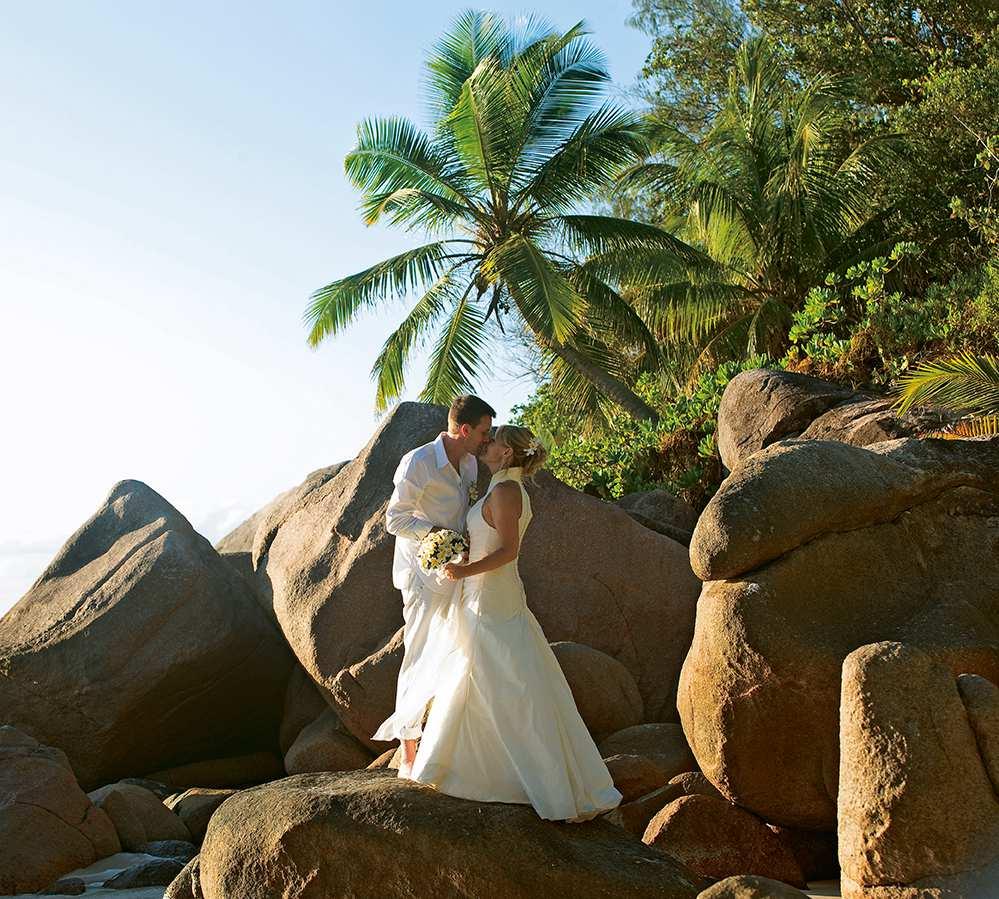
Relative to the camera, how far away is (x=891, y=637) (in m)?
6.77

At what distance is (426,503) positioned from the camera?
20.9 ft

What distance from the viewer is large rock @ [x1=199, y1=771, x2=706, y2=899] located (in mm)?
5223

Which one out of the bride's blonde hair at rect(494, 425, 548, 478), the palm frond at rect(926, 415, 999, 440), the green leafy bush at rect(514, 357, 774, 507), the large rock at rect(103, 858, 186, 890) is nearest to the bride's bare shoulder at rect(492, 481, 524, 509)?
the bride's blonde hair at rect(494, 425, 548, 478)

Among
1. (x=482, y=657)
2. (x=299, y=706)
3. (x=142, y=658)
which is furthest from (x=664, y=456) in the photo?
(x=482, y=657)

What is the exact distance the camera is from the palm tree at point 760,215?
2170 cm

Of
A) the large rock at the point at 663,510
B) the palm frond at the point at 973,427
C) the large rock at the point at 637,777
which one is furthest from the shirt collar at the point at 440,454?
the large rock at the point at 663,510

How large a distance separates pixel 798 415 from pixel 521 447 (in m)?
5.26

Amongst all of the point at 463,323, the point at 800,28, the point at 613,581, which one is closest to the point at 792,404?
the point at 613,581

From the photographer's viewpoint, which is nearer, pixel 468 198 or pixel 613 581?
pixel 613 581

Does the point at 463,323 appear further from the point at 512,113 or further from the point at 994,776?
the point at 994,776

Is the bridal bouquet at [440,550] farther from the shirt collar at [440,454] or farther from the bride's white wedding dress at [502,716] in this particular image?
the shirt collar at [440,454]

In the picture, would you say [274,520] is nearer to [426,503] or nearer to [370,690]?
[370,690]

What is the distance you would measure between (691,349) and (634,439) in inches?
345

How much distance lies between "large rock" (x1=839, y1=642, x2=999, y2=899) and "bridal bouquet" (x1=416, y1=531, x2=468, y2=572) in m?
1.95
